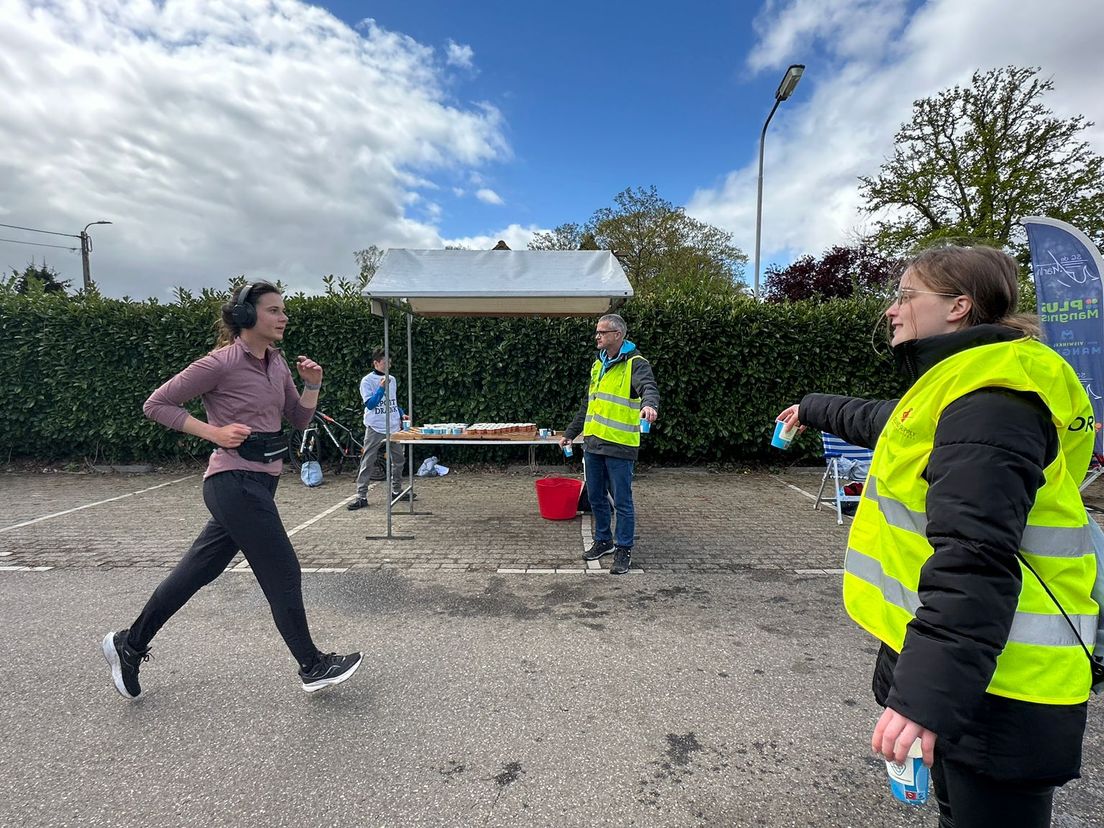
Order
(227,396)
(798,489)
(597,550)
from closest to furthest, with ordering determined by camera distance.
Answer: (227,396), (597,550), (798,489)

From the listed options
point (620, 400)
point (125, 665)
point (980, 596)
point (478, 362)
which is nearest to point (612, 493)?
point (620, 400)

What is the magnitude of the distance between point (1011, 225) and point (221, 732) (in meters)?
20.5

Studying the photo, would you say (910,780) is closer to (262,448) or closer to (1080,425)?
(1080,425)

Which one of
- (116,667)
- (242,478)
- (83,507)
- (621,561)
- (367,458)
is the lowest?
(83,507)

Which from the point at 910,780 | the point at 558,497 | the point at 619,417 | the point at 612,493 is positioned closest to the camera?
the point at 910,780

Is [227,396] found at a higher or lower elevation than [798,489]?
higher

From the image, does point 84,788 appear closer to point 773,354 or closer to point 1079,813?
point 1079,813

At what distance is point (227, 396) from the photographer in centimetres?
285

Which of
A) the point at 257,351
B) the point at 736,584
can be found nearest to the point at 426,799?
the point at 257,351

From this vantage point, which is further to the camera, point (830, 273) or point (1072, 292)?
point (830, 273)

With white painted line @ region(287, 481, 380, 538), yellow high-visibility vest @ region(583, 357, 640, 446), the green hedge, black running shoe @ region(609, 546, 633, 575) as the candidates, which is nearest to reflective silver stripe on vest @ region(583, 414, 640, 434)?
yellow high-visibility vest @ region(583, 357, 640, 446)

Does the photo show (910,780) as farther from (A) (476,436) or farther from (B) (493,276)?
(A) (476,436)

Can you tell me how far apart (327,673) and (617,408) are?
279 centimetres

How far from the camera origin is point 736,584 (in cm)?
462
